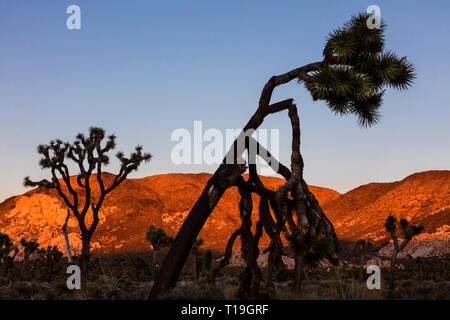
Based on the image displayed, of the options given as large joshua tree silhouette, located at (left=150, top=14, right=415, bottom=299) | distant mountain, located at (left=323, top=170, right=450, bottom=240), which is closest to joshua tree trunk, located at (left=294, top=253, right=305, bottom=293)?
large joshua tree silhouette, located at (left=150, top=14, right=415, bottom=299)

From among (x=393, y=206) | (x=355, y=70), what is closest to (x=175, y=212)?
(x=393, y=206)

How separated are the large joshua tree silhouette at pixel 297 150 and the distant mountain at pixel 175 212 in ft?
157

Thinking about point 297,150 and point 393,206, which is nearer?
point 297,150

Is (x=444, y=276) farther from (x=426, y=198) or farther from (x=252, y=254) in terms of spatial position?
(x=426, y=198)

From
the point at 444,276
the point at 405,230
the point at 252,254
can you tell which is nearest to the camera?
the point at 252,254

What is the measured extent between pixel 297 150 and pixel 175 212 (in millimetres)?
66926

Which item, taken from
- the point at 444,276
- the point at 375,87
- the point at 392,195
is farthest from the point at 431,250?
the point at 375,87

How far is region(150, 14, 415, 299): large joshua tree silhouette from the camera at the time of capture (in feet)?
35.7

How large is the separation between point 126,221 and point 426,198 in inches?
1826

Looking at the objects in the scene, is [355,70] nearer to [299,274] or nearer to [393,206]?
[299,274]

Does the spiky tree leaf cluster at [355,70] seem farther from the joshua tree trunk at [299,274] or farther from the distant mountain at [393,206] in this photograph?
the distant mountain at [393,206]

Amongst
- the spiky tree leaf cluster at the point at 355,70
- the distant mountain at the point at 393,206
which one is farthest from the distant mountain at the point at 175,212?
the spiky tree leaf cluster at the point at 355,70

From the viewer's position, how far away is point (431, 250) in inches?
1933

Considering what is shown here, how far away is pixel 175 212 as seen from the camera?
76812 millimetres
